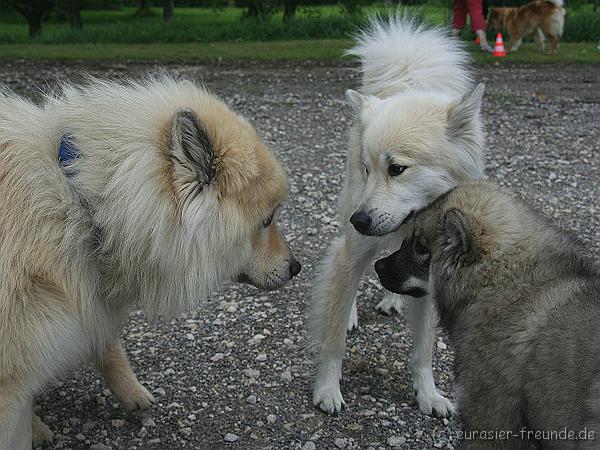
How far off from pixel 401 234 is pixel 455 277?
69 centimetres

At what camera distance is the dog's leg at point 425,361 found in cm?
318

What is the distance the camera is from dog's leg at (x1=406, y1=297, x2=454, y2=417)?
10.4ft

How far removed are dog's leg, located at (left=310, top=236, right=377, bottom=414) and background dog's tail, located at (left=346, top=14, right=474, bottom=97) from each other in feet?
3.91

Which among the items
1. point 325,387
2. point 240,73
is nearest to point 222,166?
point 325,387

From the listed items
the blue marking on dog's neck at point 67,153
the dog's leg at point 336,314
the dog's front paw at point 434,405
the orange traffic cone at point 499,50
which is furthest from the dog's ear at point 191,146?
the orange traffic cone at point 499,50

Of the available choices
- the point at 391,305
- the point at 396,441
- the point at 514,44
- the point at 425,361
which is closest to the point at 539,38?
the point at 514,44

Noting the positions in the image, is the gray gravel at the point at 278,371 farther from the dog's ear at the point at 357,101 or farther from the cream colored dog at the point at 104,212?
the dog's ear at the point at 357,101

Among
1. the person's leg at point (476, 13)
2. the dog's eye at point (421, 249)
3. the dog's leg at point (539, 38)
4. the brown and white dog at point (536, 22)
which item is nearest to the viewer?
the dog's eye at point (421, 249)

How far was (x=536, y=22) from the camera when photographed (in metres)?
14.1

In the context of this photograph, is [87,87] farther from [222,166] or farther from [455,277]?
[455,277]

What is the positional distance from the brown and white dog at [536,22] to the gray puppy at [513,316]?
1261 cm

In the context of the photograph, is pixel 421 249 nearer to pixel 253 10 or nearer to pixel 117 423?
pixel 117 423

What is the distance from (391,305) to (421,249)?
139 cm

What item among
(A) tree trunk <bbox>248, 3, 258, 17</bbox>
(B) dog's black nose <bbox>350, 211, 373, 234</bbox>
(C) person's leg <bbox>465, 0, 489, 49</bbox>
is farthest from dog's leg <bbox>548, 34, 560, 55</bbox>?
(B) dog's black nose <bbox>350, 211, 373, 234</bbox>
